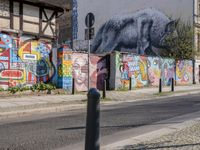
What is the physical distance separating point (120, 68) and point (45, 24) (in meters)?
6.11

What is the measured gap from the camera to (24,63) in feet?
65.2

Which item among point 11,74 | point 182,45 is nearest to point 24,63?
point 11,74

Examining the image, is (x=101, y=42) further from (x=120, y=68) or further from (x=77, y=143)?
(x=77, y=143)

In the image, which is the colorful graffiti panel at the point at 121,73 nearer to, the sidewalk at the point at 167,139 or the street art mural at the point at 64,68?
the street art mural at the point at 64,68

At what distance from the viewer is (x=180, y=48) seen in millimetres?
36625

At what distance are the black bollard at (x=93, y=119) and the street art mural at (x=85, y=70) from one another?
17.6 metres

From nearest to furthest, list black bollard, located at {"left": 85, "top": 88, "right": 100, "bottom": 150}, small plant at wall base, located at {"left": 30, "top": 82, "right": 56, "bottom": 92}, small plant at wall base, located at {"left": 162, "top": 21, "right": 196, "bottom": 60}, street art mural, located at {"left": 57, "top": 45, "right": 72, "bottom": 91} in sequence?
black bollard, located at {"left": 85, "top": 88, "right": 100, "bottom": 150} < small plant at wall base, located at {"left": 30, "top": 82, "right": 56, "bottom": 92} < street art mural, located at {"left": 57, "top": 45, "right": 72, "bottom": 91} < small plant at wall base, located at {"left": 162, "top": 21, "right": 196, "bottom": 60}

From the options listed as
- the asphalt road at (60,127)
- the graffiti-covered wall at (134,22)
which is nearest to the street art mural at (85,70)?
the asphalt road at (60,127)

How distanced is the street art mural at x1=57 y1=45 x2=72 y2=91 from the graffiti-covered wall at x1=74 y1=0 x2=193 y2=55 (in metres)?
19.1

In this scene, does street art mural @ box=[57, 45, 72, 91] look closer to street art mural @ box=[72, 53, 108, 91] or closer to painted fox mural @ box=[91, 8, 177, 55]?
street art mural @ box=[72, 53, 108, 91]

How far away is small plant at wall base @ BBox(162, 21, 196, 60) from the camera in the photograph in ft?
120

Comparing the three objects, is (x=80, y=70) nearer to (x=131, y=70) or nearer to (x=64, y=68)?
(x=64, y=68)


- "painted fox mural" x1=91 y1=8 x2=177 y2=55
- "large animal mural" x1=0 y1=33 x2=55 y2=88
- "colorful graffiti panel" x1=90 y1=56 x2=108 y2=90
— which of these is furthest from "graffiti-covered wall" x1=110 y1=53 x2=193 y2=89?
"large animal mural" x1=0 y1=33 x2=55 y2=88

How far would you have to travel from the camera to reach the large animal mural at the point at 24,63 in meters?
18.9
